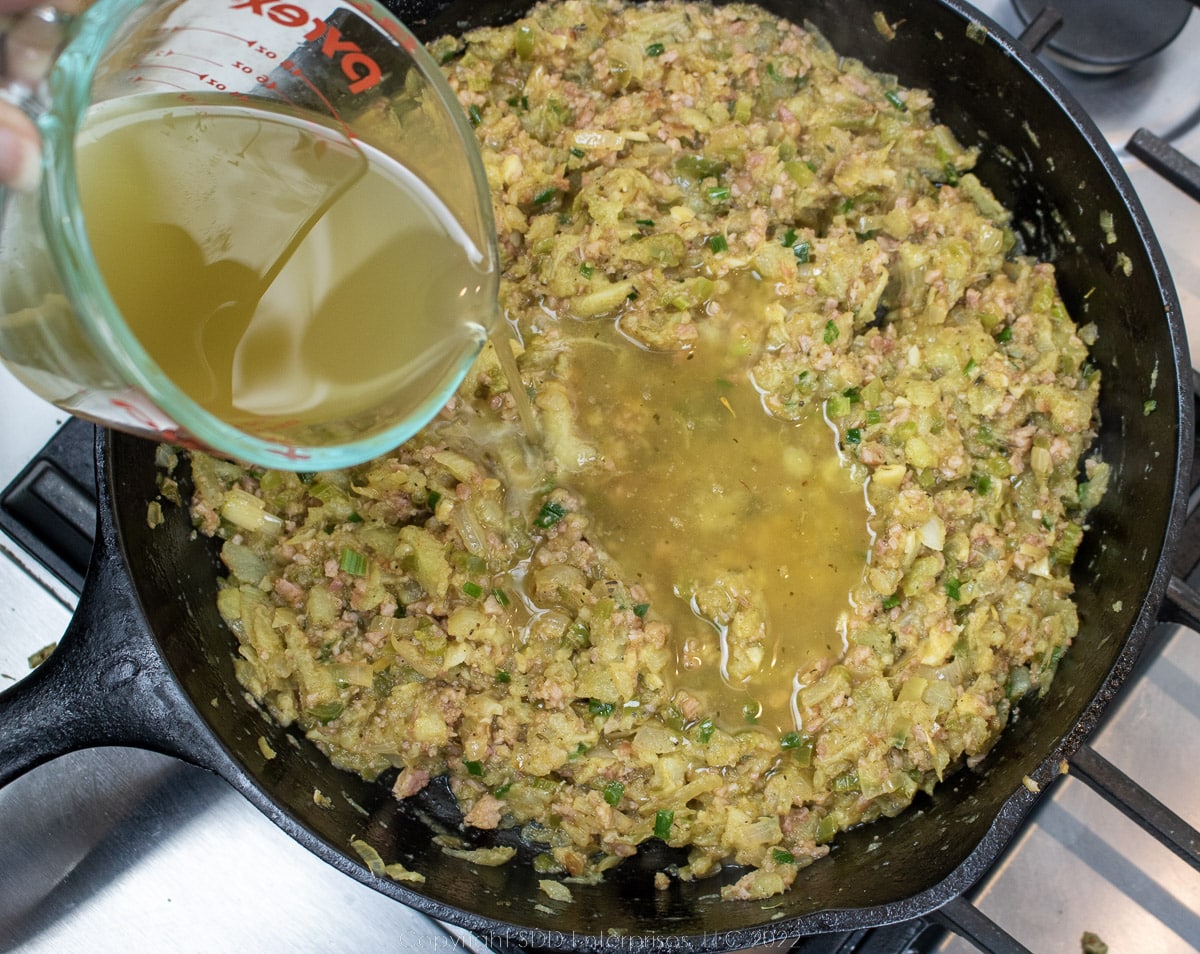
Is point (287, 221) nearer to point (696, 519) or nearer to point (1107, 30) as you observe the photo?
point (696, 519)

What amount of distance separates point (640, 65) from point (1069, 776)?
227 centimetres

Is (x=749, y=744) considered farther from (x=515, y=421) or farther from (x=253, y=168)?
(x=253, y=168)

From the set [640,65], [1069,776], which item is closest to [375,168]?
[640,65]

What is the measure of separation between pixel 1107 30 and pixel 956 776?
2.17 m

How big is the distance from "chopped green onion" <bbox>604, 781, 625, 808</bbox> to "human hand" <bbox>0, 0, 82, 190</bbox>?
179 cm

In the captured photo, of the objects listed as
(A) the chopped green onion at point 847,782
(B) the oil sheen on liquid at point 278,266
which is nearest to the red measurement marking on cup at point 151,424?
(B) the oil sheen on liquid at point 278,266

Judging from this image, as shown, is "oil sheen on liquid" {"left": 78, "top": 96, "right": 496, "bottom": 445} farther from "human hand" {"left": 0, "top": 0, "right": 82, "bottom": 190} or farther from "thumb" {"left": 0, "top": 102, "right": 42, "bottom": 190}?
"thumb" {"left": 0, "top": 102, "right": 42, "bottom": 190}

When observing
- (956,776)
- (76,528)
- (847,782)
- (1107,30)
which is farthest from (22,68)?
(1107,30)

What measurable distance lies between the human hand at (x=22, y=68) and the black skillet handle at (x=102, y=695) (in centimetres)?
92

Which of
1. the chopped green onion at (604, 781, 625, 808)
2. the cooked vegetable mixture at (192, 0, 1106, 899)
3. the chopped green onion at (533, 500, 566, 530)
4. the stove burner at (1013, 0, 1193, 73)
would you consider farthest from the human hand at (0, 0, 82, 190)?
the stove burner at (1013, 0, 1193, 73)

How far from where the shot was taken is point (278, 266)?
195 cm

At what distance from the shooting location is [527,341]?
2.69m

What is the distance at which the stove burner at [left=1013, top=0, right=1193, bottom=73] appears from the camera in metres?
2.94

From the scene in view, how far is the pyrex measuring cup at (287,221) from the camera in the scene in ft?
5.97
